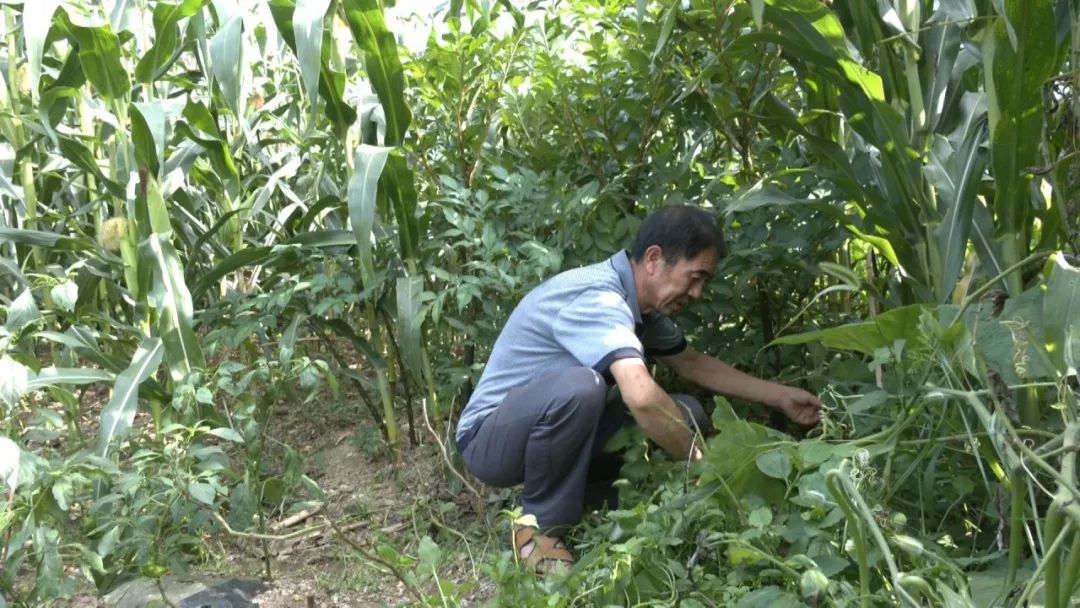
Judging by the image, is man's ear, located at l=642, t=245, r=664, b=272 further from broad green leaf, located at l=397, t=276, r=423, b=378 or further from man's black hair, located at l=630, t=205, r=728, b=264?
broad green leaf, located at l=397, t=276, r=423, b=378

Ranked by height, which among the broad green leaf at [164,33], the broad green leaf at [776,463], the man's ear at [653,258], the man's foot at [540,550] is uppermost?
the broad green leaf at [164,33]

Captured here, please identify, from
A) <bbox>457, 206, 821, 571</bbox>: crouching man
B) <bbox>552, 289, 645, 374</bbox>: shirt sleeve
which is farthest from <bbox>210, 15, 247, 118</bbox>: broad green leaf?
<bbox>552, 289, 645, 374</bbox>: shirt sleeve

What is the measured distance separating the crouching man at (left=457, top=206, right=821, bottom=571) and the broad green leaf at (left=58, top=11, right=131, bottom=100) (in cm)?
117

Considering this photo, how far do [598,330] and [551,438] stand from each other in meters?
0.29

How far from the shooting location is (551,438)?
2719mm

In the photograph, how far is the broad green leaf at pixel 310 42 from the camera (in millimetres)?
2777

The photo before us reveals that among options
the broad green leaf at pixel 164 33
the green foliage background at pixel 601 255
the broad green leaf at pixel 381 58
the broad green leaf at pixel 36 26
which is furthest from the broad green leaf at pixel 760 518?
the broad green leaf at pixel 36 26

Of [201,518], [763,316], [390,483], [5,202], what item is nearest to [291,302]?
[390,483]

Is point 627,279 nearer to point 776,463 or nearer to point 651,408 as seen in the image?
point 651,408

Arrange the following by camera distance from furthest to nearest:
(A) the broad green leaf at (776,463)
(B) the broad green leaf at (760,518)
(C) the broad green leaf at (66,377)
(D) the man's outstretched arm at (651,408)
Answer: (C) the broad green leaf at (66,377) < (D) the man's outstretched arm at (651,408) < (A) the broad green leaf at (776,463) < (B) the broad green leaf at (760,518)

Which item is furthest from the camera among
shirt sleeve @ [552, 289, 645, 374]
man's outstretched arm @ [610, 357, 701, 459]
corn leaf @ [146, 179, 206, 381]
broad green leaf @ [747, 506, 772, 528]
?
corn leaf @ [146, 179, 206, 381]

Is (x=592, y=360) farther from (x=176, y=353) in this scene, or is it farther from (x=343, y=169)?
(x=343, y=169)

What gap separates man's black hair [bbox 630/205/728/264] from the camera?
2678 millimetres

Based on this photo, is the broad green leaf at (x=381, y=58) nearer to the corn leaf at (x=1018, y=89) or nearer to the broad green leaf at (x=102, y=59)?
the broad green leaf at (x=102, y=59)
